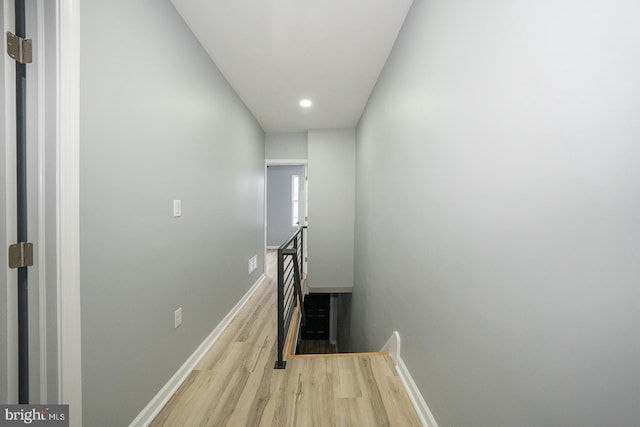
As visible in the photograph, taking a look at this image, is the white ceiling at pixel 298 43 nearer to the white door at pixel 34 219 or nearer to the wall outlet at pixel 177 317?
the white door at pixel 34 219

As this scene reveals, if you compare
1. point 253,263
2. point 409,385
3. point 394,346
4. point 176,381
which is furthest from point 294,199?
point 409,385

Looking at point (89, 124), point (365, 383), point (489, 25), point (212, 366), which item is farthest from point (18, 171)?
point (365, 383)

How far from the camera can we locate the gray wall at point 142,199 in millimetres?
1047

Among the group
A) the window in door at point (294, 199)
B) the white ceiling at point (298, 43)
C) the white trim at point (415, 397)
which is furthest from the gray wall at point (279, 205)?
the white trim at point (415, 397)

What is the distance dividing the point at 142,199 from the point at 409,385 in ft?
6.41

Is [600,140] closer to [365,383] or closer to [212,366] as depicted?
[365,383]

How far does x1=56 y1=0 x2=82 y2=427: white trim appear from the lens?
0.91 metres

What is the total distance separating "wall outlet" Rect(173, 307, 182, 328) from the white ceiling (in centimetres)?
202

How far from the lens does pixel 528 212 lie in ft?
2.27

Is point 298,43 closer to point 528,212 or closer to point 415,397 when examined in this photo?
point 528,212

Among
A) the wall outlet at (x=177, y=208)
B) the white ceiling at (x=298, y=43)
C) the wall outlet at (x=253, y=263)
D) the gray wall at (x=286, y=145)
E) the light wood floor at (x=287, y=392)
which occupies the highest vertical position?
the white ceiling at (x=298, y=43)

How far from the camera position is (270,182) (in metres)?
7.30

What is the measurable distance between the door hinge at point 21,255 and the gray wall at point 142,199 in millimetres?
143

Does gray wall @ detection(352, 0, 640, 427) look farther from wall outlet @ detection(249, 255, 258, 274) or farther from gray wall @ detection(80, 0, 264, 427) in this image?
wall outlet @ detection(249, 255, 258, 274)
